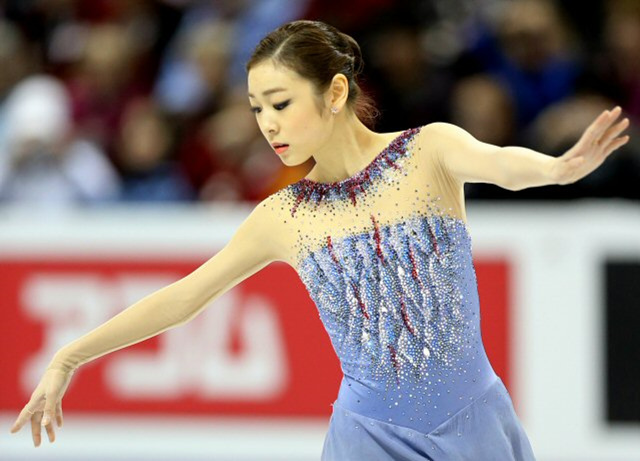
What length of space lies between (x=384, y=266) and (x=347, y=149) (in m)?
0.36

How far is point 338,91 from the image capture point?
3.34 metres

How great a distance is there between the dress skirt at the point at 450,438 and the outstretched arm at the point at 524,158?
608 millimetres

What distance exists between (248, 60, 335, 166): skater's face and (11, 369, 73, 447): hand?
35.8 inches

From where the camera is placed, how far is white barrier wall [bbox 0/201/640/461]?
6.17 metres

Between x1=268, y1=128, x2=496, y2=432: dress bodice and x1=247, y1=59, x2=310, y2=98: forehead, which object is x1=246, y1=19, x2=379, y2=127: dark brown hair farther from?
Answer: x1=268, y1=128, x2=496, y2=432: dress bodice

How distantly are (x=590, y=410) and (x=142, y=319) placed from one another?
3.34m

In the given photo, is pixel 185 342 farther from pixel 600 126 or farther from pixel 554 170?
pixel 600 126

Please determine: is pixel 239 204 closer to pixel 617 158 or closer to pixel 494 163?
A: pixel 617 158

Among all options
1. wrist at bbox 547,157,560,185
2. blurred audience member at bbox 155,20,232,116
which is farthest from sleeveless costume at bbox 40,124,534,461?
blurred audience member at bbox 155,20,232,116

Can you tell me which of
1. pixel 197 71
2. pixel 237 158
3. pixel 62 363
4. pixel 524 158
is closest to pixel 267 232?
pixel 62 363

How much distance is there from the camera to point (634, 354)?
614cm

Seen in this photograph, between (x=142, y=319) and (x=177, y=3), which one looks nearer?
(x=142, y=319)

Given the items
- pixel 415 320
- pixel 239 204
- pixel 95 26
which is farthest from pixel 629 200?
pixel 95 26

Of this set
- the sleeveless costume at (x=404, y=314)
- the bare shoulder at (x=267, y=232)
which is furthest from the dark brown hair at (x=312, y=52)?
the bare shoulder at (x=267, y=232)
